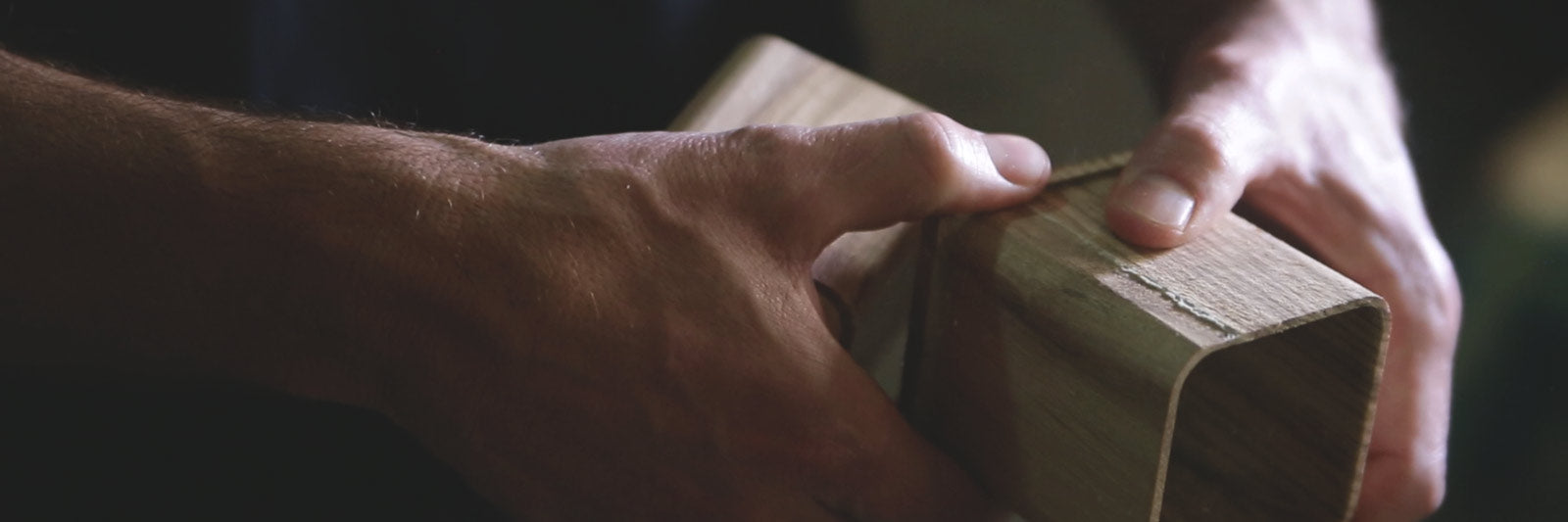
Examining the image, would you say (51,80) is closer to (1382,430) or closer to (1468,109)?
(1382,430)

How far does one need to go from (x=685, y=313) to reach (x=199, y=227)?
23 cm

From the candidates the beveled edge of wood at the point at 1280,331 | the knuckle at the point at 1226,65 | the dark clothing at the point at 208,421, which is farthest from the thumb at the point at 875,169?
the dark clothing at the point at 208,421

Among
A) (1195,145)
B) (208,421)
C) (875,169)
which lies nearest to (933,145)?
(875,169)

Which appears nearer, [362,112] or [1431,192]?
[362,112]

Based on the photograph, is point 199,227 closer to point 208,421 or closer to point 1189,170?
point 208,421

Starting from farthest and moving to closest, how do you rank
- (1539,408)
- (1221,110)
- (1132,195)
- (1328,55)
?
1. (1539,408)
2. (1328,55)
3. (1221,110)
4. (1132,195)

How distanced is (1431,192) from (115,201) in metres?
1.44

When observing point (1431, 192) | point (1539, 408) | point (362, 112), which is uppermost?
point (362, 112)

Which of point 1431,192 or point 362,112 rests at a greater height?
point 362,112

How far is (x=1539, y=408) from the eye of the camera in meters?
1.38

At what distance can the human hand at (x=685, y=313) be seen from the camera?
1.56 feet

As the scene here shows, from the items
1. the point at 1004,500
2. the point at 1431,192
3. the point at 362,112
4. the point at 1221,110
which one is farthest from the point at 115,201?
the point at 1431,192

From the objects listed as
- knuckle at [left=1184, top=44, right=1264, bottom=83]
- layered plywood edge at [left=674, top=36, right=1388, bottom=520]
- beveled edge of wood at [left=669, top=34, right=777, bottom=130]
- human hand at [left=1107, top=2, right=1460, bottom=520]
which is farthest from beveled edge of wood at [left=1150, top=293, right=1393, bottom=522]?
beveled edge of wood at [left=669, top=34, right=777, bottom=130]

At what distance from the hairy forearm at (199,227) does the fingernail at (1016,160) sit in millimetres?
242
